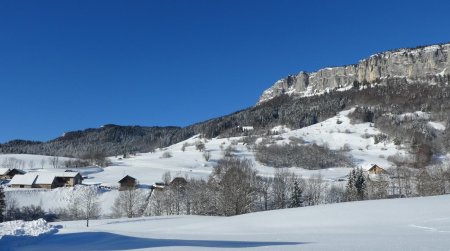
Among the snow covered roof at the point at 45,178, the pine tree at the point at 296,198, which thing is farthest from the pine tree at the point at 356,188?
the snow covered roof at the point at 45,178

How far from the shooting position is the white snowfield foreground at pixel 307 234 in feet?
67.2

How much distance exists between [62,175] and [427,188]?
276 ft

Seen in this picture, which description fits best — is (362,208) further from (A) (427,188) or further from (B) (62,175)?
(B) (62,175)

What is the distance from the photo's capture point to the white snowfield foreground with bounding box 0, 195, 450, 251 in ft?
67.2

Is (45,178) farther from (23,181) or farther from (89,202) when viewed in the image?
(89,202)

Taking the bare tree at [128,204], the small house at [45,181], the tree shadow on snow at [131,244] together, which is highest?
the small house at [45,181]

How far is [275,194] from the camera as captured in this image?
92062mm

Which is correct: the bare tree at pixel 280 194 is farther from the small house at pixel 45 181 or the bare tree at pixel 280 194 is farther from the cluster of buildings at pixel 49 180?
the small house at pixel 45 181

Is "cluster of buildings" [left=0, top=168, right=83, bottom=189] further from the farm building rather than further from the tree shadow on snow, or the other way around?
the tree shadow on snow

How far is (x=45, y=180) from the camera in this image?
11750cm

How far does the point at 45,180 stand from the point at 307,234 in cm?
10272

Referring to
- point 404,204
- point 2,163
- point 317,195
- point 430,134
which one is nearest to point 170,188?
point 317,195

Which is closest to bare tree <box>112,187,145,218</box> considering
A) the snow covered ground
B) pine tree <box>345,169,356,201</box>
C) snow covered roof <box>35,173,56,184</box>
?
the snow covered ground

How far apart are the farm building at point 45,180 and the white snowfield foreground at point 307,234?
8373 cm
